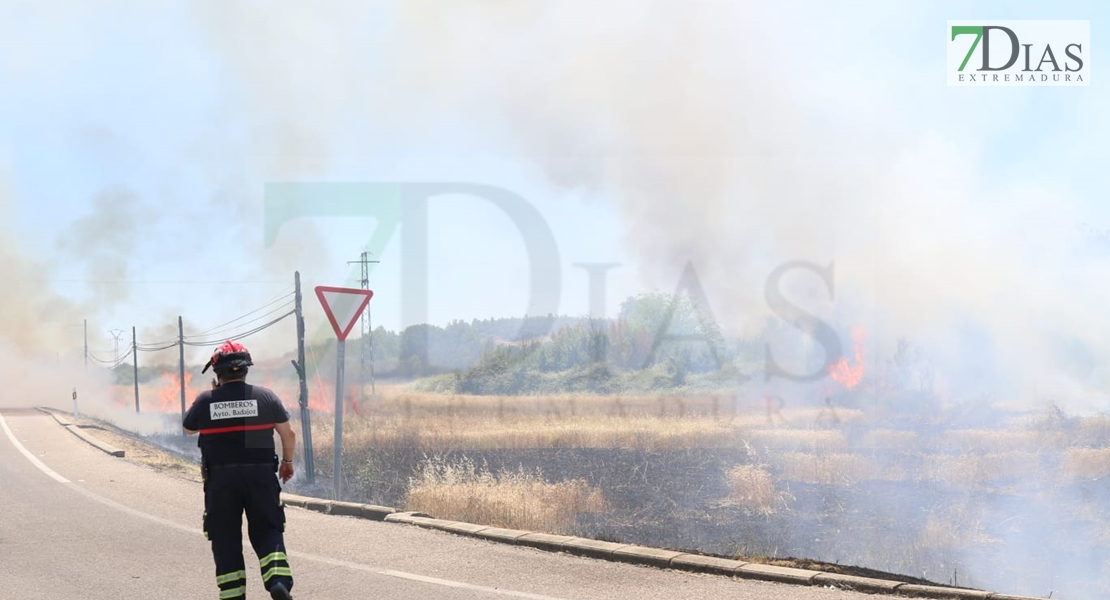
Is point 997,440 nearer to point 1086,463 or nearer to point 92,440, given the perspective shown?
point 1086,463

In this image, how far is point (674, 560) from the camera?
6.63 meters

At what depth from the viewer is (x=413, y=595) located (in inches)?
226

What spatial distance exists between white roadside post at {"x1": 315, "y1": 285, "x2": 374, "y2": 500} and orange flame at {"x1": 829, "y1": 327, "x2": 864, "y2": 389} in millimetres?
24580

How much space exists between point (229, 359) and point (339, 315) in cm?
494

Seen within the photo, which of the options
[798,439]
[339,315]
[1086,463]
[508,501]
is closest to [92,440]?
[339,315]

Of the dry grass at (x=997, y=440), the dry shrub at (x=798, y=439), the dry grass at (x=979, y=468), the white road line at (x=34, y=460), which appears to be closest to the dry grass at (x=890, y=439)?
the dry shrub at (x=798, y=439)

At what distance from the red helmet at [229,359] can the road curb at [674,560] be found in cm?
326

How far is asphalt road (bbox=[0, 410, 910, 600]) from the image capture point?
583 cm

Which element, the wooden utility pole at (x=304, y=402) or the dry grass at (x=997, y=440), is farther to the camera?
the dry grass at (x=997, y=440)

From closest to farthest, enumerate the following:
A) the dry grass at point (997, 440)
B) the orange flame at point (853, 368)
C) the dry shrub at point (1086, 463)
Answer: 1. the dry shrub at point (1086, 463)
2. the dry grass at point (997, 440)
3. the orange flame at point (853, 368)

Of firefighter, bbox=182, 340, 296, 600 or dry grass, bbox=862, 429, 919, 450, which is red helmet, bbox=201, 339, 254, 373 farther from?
dry grass, bbox=862, 429, 919, 450

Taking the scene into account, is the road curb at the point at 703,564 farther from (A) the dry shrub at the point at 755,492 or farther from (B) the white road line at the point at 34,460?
(B) the white road line at the point at 34,460

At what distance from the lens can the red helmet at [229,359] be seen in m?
4.82

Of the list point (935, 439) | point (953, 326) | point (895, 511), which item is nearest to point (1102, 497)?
point (895, 511)
